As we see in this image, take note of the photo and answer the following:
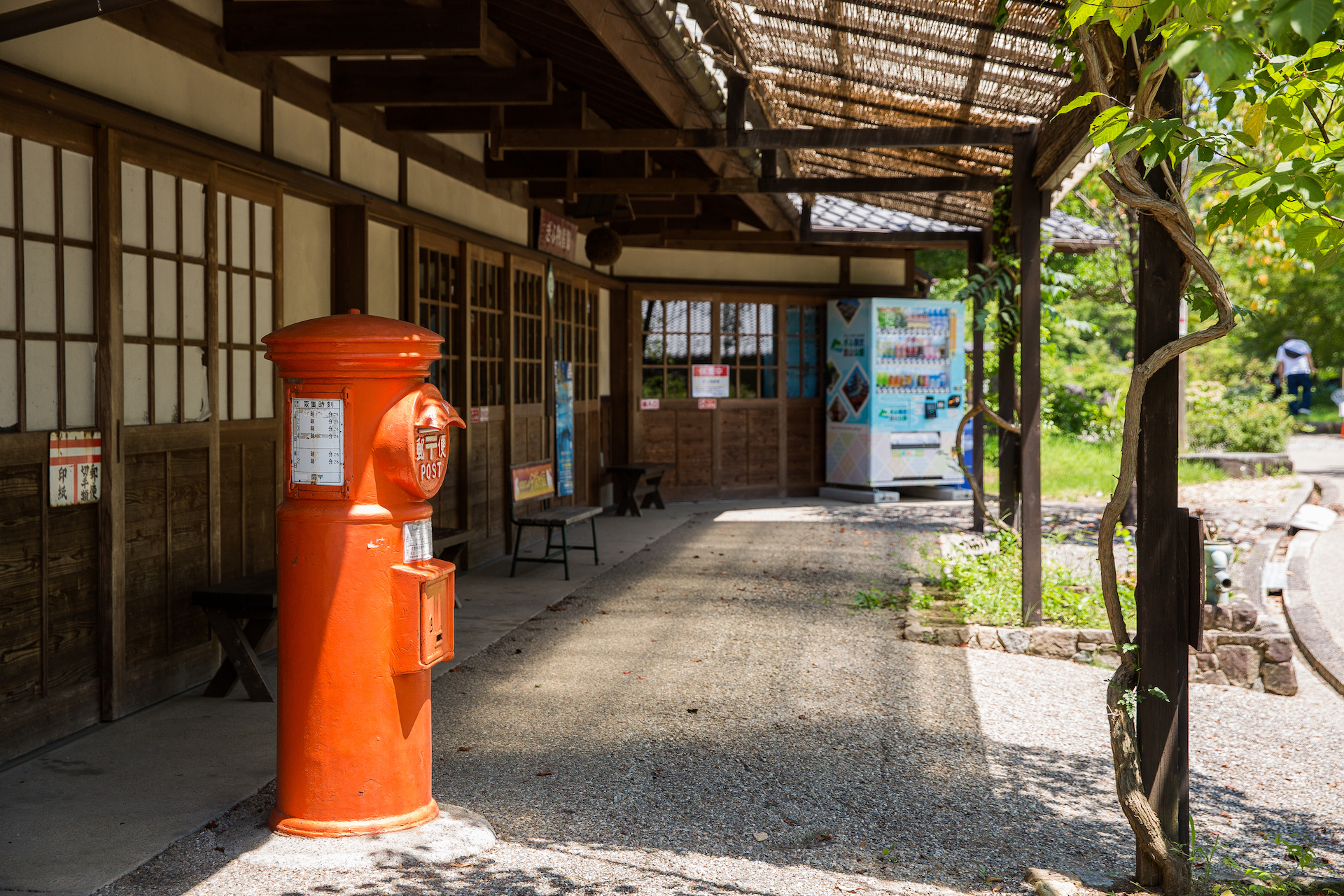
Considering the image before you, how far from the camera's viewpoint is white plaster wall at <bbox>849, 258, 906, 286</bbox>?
15.3m

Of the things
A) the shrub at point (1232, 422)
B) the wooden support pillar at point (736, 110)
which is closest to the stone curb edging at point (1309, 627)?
the wooden support pillar at point (736, 110)

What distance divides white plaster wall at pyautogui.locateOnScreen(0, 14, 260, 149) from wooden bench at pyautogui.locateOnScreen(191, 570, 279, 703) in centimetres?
212

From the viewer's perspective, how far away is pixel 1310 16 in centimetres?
175

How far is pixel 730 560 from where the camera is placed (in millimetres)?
9695

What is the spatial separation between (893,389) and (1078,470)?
4.05 meters

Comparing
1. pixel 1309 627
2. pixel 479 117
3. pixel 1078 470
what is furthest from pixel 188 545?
pixel 1078 470

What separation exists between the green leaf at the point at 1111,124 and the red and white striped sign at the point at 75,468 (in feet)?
12.7

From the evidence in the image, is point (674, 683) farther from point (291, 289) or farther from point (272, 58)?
point (272, 58)

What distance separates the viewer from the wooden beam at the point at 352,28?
541 centimetres

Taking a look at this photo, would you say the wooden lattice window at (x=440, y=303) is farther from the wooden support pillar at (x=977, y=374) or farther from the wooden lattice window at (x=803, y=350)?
the wooden lattice window at (x=803, y=350)

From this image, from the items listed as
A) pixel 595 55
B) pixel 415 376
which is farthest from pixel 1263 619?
pixel 415 376

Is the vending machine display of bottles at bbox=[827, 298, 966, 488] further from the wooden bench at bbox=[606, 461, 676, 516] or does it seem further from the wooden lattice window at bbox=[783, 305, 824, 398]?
the wooden bench at bbox=[606, 461, 676, 516]

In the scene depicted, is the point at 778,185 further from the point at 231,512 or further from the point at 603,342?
the point at 603,342

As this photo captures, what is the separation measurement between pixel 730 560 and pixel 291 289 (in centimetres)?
454
